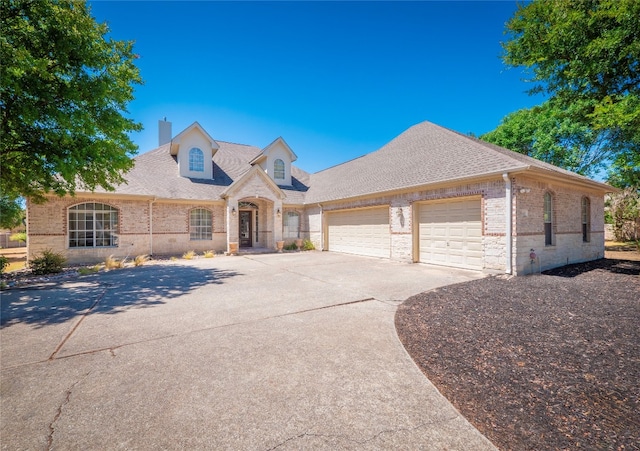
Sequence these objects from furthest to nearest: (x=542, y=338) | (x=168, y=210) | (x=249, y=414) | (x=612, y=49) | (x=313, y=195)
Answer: (x=313, y=195)
(x=168, y=210)
(x=612, y=49)
(x=542, y=338)
(x=249, y=414)

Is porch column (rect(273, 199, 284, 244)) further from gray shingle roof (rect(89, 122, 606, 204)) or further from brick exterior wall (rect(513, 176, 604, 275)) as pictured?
brick exterior wall (rect(513, 176, 604, 275))

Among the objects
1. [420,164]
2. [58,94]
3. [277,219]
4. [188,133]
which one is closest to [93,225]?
[188,133]

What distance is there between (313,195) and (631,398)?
17781 mm

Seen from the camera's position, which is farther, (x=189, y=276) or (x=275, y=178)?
(x=275, y=178)

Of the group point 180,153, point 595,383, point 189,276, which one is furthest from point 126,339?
point 180,153

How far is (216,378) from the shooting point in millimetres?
3223

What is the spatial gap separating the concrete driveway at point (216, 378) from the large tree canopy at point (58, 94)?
4749 millimetres

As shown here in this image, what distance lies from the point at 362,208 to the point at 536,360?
11.9 meters

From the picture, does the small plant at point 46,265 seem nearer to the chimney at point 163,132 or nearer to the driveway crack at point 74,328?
the driveway crack at point 74,328

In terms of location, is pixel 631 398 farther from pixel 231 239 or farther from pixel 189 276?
pixel 231 239

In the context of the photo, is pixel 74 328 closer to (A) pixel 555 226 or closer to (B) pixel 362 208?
(B) pixel 362 208

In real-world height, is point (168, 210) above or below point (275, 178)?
below

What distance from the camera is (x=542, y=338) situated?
4.27 m

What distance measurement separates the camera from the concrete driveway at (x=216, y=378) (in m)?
2.37
